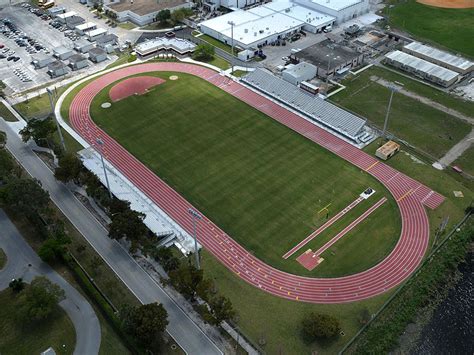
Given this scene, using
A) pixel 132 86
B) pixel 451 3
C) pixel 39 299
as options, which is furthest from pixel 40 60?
pixel 451 3

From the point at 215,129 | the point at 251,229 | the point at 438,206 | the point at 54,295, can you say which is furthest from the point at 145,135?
the point at 438,206

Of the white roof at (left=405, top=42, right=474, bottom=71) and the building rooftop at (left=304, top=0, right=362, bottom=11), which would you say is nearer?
the white roof at (left=405, top=42, right=474, bottom=71)

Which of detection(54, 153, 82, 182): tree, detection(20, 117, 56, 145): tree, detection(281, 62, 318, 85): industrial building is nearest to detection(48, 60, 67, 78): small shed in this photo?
detection(20, 117, 56, 145): tree

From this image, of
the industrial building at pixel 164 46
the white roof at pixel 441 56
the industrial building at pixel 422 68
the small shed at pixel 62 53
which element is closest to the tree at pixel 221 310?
the industrial building at pixel 164 46

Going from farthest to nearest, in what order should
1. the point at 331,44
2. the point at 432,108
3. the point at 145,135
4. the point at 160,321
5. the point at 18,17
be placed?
the point at 18,17 → the point at 331,44 → the point at 432,108 → the point at 145,135 → the point at 160,321

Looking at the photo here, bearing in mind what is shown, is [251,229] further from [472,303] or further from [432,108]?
[432,108]

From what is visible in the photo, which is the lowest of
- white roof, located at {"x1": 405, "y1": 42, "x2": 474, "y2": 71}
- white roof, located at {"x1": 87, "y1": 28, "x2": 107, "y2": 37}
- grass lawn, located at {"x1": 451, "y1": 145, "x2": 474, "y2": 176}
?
grass lawn, located at {"x1": 451, "y1": 145, "x2": 474, "y2": 176}

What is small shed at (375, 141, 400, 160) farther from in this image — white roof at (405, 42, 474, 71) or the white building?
the white building

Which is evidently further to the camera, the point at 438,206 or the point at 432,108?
the point at 432,108
